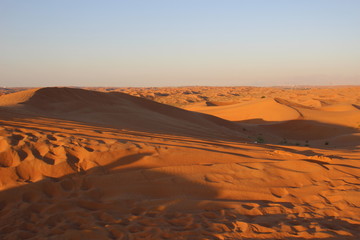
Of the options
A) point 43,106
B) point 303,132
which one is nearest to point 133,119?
point 43,106

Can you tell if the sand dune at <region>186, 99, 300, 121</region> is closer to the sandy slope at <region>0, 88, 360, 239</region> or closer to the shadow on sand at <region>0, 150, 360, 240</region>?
the sandy slope at <region>0, 88, 360, 239</region>

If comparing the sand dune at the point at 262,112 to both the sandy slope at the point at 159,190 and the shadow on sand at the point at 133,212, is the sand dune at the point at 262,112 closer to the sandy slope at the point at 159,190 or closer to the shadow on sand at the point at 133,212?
the sandy slope at the point at 159,190

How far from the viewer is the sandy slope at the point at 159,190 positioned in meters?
3.14

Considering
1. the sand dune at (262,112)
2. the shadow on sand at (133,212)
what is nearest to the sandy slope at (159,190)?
the shadow on sand at (133,212)

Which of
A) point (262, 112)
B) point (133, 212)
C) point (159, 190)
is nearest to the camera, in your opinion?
point (133, 212)

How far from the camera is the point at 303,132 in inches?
647

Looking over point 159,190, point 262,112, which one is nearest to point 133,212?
point 159,190

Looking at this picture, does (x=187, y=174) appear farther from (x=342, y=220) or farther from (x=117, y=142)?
(x=342, y=220)

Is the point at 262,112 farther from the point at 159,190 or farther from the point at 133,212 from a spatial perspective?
the point at 133,212

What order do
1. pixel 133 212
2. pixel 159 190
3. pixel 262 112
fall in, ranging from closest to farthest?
pixel 133 212
pixel 159 190
pixel 262 112

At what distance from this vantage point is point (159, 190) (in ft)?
13.1

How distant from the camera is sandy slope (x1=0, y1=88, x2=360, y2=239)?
3.14 meters

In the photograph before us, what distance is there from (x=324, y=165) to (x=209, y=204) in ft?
8.91

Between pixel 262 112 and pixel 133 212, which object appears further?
pixel 262 112
